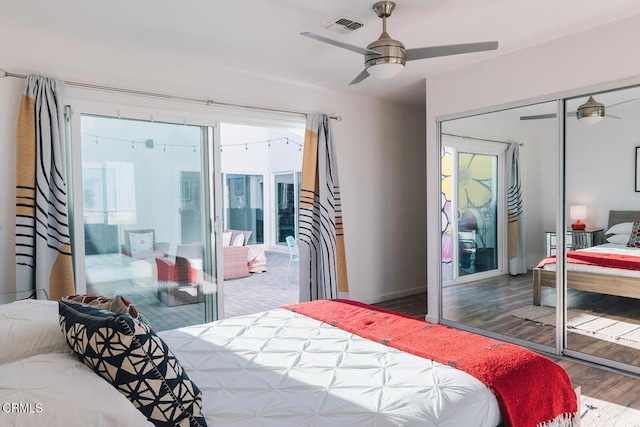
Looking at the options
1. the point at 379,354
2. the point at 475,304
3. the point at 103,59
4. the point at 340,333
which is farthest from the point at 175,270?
the point at 475,304

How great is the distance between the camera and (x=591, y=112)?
3166 millimetres

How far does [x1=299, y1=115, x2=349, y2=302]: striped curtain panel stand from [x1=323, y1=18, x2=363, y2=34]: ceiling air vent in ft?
4.93

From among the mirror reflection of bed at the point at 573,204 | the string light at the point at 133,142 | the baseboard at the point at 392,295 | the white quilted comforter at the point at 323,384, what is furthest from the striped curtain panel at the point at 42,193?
the mirror reflection of bed at the point at 573,204

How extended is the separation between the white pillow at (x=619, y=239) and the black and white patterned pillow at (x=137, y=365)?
3.19 metres

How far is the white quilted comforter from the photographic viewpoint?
4.70ft

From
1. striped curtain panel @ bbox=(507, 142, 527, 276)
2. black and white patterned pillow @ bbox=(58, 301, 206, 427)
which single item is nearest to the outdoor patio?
black and white patterned pillow @ bbox=(58, 301, 206, 427)

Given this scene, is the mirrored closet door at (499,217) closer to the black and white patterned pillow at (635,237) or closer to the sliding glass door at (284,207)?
the black and white patterned pillow at (635,237)

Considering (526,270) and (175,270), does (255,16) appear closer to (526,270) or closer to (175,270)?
(175,270)

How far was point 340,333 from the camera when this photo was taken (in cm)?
226

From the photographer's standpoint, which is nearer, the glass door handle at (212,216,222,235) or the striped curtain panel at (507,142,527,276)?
the striped curtain panel at (507,142,527,276)

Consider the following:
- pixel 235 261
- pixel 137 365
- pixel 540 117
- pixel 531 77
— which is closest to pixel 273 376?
pixel 137 365

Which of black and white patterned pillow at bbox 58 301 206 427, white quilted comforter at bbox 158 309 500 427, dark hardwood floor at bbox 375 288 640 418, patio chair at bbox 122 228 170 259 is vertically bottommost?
dark hardwood floor at bbox 375 288 640 418

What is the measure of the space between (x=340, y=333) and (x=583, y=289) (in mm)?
2263

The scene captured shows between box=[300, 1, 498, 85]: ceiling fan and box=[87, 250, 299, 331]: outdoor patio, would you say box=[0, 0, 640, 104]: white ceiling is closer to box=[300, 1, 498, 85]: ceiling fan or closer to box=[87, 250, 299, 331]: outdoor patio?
box=[300, 1, 498, 85]: ceiling fan
